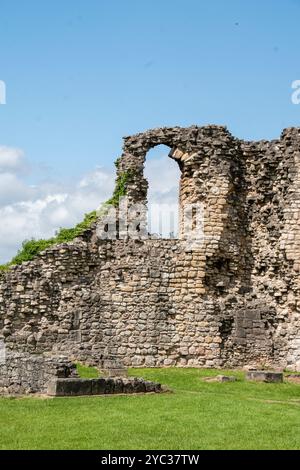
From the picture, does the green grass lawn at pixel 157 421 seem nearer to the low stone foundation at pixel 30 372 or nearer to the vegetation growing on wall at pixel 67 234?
the low stone foundation at pixel 30 372

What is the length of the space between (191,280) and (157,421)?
1566 cm

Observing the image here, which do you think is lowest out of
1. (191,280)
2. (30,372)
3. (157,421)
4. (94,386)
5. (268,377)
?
(157,421)

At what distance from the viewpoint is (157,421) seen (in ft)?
56.0

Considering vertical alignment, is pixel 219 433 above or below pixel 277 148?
below

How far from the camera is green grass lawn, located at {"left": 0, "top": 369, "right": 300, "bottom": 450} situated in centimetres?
1497

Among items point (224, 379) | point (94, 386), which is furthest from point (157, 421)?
point (224, 379)

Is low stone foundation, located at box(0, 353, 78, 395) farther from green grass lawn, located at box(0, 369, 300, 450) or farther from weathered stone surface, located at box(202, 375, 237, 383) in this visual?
weathered stone surface, located at box(202, 375, 237, 383)

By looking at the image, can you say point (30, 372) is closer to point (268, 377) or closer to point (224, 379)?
point (224, 379)

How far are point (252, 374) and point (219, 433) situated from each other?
10478 mm

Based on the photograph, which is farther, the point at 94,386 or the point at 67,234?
the point at 67,234

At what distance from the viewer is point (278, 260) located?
3344 centimetres

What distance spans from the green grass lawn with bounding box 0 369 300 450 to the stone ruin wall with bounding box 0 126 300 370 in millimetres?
8775
